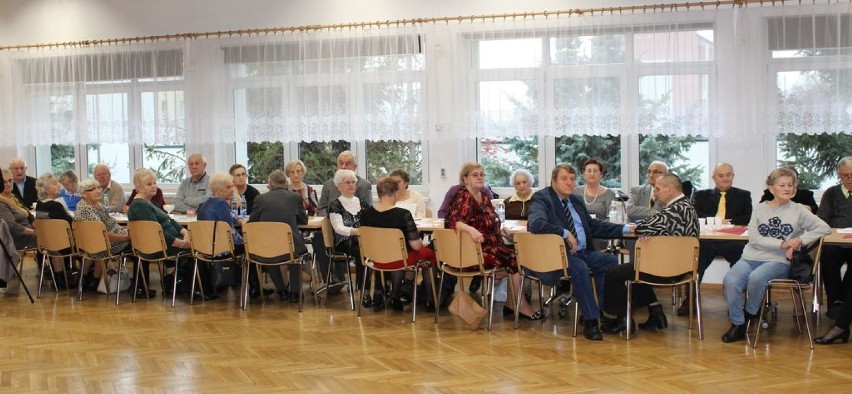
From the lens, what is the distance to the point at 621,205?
6926 millimetres

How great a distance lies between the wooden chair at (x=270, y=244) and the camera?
673cm

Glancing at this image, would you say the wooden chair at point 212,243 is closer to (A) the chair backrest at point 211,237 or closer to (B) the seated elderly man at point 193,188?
(A) the chair backrest at point 211,237

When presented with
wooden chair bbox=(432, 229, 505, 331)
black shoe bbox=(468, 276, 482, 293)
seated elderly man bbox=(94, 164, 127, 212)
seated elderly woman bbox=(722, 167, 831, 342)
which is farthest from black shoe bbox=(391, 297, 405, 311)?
seated elderly man bbox=(94, 164, 127, 212)

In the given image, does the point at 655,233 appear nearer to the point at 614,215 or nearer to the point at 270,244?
the point at 614,215

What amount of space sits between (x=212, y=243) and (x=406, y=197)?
5.94 ft

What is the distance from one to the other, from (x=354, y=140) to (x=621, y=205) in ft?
11.2

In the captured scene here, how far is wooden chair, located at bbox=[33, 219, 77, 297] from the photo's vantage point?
7680 mm

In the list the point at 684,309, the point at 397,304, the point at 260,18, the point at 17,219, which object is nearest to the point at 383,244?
the point at 397,304

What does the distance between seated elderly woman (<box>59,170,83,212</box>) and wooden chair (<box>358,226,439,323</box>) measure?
384cm

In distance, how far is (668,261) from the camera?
5598 millimetres

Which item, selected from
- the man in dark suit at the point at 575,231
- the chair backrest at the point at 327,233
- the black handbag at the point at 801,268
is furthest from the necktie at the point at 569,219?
the chair backrest at the point at 327,233

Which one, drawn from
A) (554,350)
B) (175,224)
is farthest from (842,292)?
(175,224)

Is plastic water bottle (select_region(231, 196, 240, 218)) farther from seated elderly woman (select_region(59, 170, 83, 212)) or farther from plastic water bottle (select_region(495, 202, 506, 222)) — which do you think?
plastic water bottle (select_region(495, 202, 506, 222))

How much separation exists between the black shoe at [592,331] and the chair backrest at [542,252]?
35 centimetres
